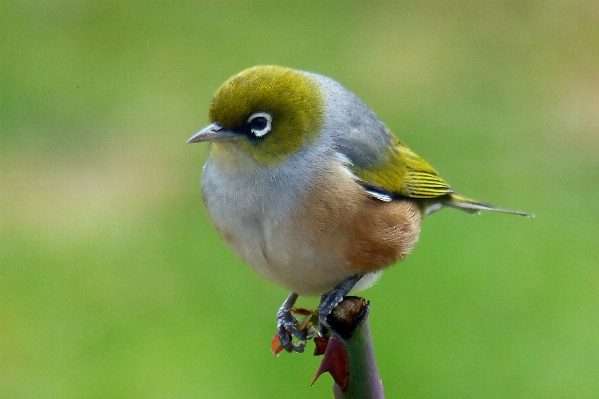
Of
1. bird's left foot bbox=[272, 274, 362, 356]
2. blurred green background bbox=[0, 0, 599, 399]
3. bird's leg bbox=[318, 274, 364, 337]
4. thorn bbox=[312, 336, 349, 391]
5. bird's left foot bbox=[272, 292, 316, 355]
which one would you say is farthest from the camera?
blurred green background bbox=[0, 0, 599, 399]

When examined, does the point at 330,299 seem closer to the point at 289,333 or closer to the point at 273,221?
the point at 289,333

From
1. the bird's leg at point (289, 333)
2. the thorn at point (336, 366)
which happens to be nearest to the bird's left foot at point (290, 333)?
the bird's leg at point (289, 333)

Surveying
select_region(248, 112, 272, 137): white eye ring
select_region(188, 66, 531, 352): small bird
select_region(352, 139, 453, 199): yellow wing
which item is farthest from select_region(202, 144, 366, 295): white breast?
select_region(352, 139, 453, 199): yellow wing

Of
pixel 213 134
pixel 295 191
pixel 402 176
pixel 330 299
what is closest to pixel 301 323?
pixel 330 299

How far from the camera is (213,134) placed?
368 cm

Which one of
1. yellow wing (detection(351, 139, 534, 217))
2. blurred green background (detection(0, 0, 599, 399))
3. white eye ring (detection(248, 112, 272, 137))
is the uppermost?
white eye ring (detection(248, 112, 272, 137))

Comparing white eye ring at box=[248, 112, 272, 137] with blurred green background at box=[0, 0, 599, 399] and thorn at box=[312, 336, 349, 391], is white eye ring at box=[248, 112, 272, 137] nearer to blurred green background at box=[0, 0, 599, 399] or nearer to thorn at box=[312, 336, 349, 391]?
thorn at box=[312, 336, 349, 391]

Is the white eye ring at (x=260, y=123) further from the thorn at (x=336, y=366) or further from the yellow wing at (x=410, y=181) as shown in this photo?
the thorn at (x=336, y=366)

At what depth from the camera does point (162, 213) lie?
29.3 feet

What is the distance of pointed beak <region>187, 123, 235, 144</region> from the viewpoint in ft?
11.9

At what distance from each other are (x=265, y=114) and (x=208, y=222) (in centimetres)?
484

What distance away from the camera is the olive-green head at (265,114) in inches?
145

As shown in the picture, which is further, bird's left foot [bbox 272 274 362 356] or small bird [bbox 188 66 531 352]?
small bird [bbox 188 66 531 352]

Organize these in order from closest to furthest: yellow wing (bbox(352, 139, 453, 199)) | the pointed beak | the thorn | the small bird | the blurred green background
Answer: the thorn
the pointed beak
the small bird
yellow wing (bbox(352, 139, 453, 199))
the blurred green background
